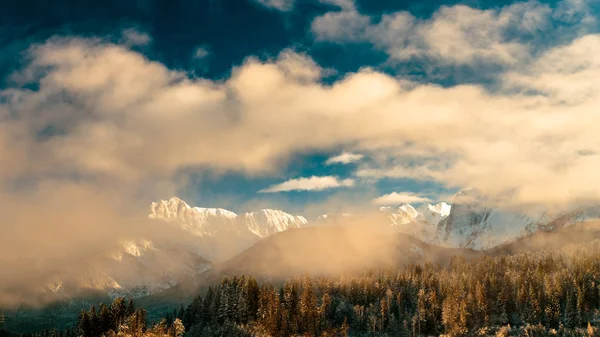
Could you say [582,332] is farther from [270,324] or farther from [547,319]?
[270,324]

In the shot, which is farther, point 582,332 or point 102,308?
point 102,308

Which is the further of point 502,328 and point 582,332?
point 502,328

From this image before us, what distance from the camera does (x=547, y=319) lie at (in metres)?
199

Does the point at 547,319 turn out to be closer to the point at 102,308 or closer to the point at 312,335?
the point at 312,335

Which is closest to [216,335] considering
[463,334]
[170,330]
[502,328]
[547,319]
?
[170,330]

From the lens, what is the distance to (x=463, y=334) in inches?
7840

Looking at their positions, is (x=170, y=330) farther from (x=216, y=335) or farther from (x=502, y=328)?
(x=502, y=328)

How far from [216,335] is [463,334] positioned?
10008 centimetres

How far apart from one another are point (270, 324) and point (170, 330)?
3935 cm

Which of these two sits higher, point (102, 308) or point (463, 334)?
point (102, 308)

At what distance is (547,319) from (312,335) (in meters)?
95.7

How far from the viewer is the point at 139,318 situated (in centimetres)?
19362

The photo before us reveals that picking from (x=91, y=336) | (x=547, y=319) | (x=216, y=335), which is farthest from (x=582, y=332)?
(x=91, y=336)

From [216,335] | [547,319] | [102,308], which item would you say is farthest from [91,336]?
[547,319]
